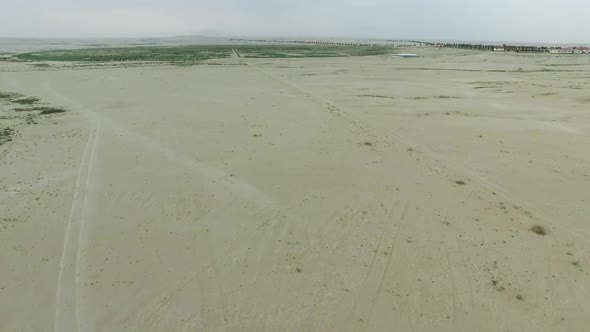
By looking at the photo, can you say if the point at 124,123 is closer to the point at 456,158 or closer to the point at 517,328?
the point at 456,158

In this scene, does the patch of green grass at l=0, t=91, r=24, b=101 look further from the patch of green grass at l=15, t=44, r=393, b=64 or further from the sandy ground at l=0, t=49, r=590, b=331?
the patch of green grass at l=15, t=44, r=393, b=64

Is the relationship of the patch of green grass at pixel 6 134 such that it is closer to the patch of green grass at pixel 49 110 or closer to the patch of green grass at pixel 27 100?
the patch of green grass at pixel 49 110

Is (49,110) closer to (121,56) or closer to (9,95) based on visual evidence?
(9,95)

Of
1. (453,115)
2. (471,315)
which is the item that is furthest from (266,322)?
(453,115)

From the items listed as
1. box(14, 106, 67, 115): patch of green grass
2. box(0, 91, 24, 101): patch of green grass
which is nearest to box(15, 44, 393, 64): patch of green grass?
box(0, 91, 24, 101): patch of green grass

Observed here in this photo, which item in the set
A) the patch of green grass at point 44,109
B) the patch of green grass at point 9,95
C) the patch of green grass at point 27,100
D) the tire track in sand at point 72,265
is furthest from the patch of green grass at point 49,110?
the tire track in sand at point 72,265

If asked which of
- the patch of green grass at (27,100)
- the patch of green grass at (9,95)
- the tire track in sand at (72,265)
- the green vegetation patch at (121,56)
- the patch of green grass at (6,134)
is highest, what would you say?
the green vegetation patch at (121,56)
